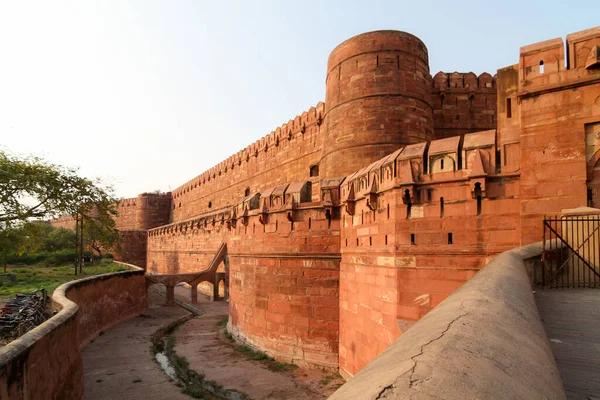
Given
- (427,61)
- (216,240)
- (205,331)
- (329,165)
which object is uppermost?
(427,61)

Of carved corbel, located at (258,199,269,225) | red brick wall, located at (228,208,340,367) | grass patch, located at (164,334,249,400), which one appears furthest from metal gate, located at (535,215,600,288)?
carved corbel, located at (258,199,269,225)

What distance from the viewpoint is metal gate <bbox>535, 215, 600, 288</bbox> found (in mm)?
5711

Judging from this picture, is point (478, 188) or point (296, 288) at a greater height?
point (478, 188)

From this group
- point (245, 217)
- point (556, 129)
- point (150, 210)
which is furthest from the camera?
point (150, 210)

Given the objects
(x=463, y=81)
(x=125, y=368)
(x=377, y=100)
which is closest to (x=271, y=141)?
(x=463, y=81)

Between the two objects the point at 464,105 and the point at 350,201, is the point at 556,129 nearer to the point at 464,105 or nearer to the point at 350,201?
the point at 350,201

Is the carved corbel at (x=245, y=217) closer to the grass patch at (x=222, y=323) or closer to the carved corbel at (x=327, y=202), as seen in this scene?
the carved corbel at (x=327, y=202)

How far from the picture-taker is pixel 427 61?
47.7ft

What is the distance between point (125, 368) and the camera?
10.8 meters

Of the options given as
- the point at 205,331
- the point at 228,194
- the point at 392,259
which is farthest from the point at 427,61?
the point at 228,194

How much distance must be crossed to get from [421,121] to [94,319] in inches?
486

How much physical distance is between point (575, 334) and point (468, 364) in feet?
8.17

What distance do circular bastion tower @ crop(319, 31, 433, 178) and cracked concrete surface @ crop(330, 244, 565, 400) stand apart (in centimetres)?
1118

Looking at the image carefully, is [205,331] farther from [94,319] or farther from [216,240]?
[216,240]
